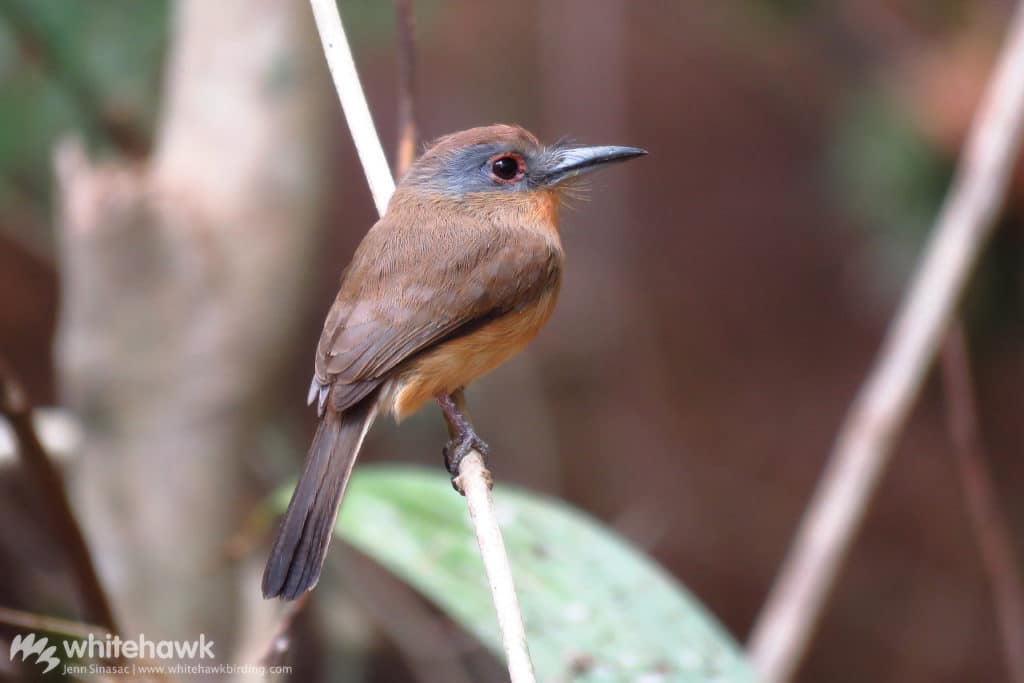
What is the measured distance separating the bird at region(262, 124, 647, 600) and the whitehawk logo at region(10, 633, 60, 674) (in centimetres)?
80

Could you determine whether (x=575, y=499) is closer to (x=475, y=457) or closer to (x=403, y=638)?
(x=403, y=638)

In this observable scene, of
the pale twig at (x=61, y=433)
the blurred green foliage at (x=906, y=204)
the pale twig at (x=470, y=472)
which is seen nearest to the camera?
the pale twig at (x=470, y=472)

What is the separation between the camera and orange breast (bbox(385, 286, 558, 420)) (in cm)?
244

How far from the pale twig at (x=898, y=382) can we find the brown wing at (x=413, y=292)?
3.14ft

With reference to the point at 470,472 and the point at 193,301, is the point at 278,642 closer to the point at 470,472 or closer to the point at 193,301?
the point at 470,472

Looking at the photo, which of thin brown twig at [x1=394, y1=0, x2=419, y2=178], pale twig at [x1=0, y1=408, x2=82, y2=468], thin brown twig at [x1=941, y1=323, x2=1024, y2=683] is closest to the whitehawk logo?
pale twig at [x1=0, y1=408, x2=82, y2=468]

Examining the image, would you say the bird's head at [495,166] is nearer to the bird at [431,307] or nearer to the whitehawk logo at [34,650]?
the bird at [431,307]

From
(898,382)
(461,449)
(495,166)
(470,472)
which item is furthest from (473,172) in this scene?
(898,382)

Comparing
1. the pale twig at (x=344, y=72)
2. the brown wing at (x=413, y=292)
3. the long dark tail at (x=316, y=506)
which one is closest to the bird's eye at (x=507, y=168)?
the brown wing at (x=413, y=292)

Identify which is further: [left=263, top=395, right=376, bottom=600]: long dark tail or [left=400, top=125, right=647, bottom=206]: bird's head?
[left=400, top=125, right=647, bottom=206]: bird's head

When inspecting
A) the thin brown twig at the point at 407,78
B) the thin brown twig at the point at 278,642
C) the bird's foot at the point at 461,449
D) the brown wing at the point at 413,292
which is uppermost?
the thin brown twig at the point at 407,78

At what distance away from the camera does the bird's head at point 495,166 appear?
280cm

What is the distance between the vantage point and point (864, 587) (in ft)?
24.8

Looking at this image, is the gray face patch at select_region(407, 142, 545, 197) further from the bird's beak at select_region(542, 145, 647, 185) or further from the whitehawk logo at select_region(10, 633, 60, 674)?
the whitehawk logo at select_region(10, 633, 60, 674)
